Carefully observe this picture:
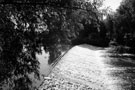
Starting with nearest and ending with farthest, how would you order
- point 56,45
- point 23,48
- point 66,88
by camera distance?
point 23,48 < point 56,45 < point 66,88

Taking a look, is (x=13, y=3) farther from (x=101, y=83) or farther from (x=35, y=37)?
(x=101, y=83)

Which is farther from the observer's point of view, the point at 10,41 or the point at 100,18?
the point at 100,18

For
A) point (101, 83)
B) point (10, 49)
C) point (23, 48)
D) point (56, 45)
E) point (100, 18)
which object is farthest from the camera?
point (101, 83)

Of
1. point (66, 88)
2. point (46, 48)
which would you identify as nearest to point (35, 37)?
point (46, 48)

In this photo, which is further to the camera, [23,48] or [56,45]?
[56,45]

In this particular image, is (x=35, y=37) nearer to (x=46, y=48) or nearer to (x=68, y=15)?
(x=46, y=48)

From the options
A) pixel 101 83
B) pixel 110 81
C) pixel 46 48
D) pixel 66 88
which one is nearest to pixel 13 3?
pixel 46 48

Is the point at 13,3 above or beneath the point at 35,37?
above

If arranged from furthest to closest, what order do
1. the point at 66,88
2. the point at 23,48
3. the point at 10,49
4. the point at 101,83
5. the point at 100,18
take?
the point at 101,83 < the point at 66,88 < the point at 100,18 < the point at 23,48 < the point at 10,49

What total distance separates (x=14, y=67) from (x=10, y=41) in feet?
2.02

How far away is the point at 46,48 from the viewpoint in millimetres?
4289

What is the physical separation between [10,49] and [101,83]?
8.44 m

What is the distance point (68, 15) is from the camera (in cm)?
472

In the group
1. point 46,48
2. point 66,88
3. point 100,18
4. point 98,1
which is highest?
point 98,1
